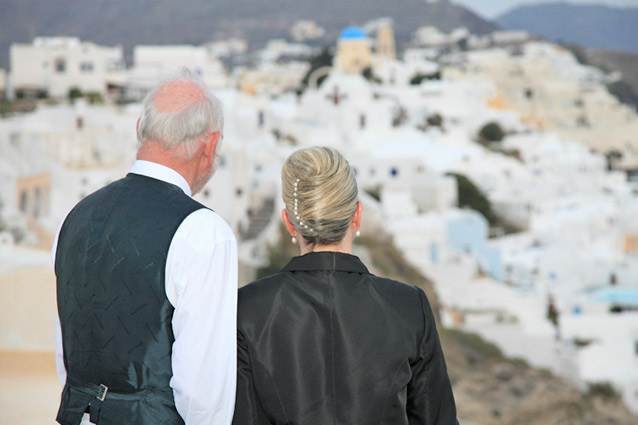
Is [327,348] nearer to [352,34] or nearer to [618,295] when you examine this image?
[618,295]

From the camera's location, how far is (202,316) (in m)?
1.65

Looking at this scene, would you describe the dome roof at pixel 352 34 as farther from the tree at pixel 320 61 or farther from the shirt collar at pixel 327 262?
the shirt collar at pixel 327 262

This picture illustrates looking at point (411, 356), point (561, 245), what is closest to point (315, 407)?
point (411, 356)

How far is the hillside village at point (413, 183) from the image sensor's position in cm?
1375

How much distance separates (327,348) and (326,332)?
0.11 ft

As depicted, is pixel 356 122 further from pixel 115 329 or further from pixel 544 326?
pixel 115 329

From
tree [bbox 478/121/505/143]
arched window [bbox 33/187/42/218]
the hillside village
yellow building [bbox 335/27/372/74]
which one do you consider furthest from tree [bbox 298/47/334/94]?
arched window [bbox 33/187/42/218]

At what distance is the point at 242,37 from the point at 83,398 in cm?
11792

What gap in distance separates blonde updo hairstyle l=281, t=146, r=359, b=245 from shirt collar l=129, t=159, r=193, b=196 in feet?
0.77

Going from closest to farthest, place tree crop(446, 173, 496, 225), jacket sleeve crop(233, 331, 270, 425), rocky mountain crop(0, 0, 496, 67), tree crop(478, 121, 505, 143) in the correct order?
jacket sleeve crop(233, 331, 270, 425), tree crop(446, 173, 496, 225), tree crop(478, 121, 505, 143), rocky mountain crop(0, 0, 496, 67)

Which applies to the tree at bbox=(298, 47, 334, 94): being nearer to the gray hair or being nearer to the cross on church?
the cross on church

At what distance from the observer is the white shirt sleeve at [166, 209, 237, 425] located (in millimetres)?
1651

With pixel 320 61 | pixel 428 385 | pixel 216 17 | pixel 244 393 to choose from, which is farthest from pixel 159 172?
pixel 216 17

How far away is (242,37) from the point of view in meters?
117
